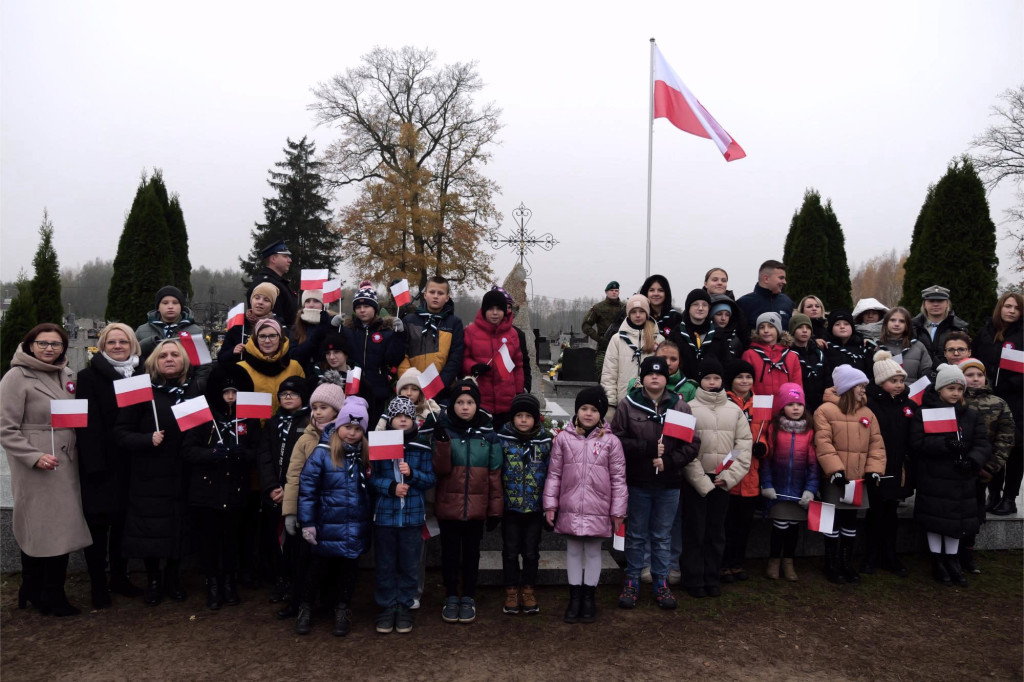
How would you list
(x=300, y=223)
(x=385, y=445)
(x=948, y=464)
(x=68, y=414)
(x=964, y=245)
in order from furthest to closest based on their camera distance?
(x=300, y=223)
(x=964, y=245)
(x=948, y=464)
(x=68, y=414)
(x=385, y=445)

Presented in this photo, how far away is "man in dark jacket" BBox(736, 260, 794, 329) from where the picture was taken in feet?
20.0

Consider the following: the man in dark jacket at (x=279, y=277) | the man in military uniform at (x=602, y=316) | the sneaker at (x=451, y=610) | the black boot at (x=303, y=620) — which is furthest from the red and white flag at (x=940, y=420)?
the man in dark jacket at (x=279, y=277)

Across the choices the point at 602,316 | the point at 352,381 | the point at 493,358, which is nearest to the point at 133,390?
the point at 352,381

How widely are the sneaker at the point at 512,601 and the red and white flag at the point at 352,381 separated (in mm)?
1804

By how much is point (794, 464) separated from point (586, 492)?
5.80 feet

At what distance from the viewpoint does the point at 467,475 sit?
14.1ft

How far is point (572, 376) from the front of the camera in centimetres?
1385

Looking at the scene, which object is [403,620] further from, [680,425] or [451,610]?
[680,425]

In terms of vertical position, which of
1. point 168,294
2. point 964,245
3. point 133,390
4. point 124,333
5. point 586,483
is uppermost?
point 964,245

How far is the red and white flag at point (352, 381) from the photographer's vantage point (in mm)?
4641

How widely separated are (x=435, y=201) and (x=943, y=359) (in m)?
24.1

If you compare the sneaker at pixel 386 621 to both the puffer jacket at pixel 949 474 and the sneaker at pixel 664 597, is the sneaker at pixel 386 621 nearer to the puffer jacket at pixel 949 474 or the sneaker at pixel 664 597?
the sneaker at pixel 664 597

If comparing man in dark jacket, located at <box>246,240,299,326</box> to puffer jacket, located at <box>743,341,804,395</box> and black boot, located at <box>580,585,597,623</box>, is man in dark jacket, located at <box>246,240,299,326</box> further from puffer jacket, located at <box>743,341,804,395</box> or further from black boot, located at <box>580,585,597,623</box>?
puffer jacket, located at <box>743,341,804,395</box>

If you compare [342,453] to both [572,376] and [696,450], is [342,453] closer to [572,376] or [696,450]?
[696,450]
